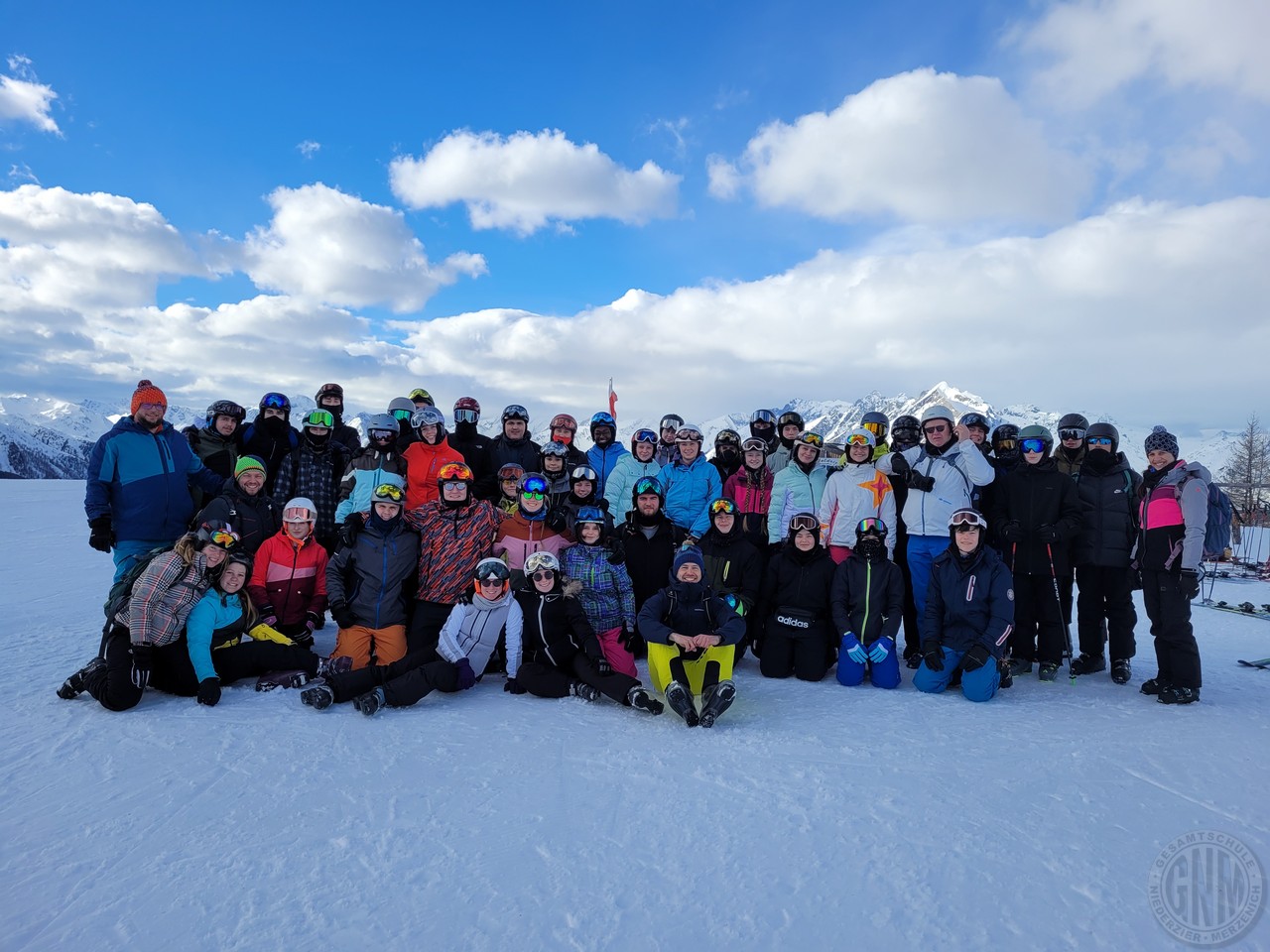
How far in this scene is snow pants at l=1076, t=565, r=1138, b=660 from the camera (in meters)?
5.93

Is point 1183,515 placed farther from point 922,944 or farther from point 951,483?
point 922,944

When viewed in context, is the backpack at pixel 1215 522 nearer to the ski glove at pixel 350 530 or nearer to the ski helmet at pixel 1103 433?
the ski helmet at pixel 1103 433

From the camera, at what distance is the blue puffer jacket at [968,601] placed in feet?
17.8

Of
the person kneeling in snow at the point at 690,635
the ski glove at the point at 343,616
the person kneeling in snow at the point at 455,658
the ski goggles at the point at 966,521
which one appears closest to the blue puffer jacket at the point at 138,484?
the ski glove at the point at 343,616

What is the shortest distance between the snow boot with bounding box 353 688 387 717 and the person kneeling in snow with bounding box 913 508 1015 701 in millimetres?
4132

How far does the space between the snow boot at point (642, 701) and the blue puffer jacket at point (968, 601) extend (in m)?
2.51

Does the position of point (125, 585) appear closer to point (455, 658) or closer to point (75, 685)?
point (75, 685)

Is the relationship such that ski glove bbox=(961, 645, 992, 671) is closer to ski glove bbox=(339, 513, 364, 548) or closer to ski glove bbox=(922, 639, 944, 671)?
ski glove bbox=(922, 639, 944, 671)

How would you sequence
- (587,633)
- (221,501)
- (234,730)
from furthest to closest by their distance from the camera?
1. (221,501)
2. (587,633)
3. (234,730)

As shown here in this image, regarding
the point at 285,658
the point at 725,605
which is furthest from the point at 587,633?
the point at 285,658

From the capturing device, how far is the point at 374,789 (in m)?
3.40

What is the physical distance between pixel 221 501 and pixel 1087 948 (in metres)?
6.15

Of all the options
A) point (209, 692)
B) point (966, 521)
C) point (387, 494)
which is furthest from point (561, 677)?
point (966, 521)

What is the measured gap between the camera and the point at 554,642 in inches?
205
